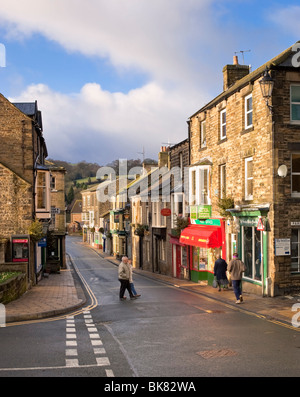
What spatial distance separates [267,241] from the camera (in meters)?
18.7

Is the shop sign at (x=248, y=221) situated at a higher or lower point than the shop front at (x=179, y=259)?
higher

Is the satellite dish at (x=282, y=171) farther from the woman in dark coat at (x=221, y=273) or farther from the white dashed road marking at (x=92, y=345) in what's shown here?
the white dashed road marking at (x=92, y=345)

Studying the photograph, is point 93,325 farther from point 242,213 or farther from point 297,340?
point 242,213

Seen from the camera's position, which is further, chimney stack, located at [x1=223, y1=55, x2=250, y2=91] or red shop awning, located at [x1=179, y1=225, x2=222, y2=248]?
chimney stack, located at [x1=223, y1=55, x2=250, y2=91]

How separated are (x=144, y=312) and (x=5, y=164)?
1314 centimetres

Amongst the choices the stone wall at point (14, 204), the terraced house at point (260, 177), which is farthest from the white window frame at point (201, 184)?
the stone wall at point (14, 204)

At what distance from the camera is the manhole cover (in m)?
9.75

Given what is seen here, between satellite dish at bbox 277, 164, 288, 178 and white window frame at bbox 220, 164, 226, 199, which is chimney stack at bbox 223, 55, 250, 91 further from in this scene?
satellite dish at bbox 277, 164, 288, 178

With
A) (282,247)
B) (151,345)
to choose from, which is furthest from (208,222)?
(151,345)

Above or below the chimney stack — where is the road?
below

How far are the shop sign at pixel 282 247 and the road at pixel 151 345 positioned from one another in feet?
12.3

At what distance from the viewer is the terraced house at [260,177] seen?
18.5 meters

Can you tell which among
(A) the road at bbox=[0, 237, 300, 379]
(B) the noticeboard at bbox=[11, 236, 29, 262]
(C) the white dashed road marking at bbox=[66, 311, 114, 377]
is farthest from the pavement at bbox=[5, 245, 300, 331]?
(B) the noticeboard at bbox=[11, 236, 29, 262]

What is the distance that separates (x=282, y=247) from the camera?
18.3m
